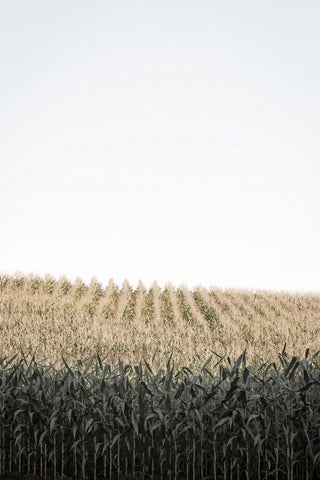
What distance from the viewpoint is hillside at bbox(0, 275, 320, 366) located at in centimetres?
1095

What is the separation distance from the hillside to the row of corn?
273cm

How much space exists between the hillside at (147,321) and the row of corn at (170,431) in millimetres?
2730

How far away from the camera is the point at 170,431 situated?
4.35 meters

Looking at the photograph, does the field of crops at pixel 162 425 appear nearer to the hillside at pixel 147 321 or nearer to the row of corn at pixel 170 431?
the row of corn at pixel 170 431

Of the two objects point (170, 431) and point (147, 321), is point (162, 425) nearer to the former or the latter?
point (170, 431)

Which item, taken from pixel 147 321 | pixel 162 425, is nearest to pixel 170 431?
pixel 162 425

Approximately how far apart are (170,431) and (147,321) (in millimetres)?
11889

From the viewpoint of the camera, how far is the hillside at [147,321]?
10953 mm

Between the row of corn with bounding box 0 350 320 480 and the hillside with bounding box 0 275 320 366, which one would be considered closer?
the row of corn with bounding box 0 350 320 480

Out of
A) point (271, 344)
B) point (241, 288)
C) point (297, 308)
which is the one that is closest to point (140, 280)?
point (241, 288)

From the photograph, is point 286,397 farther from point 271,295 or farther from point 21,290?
point 271,295

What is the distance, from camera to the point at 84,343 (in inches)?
448

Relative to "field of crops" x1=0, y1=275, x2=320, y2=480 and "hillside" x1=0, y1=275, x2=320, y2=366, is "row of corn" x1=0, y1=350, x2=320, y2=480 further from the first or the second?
"hillside" x1=0, y1=275, x2=320, y2=366

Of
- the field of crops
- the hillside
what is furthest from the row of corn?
the hillside
